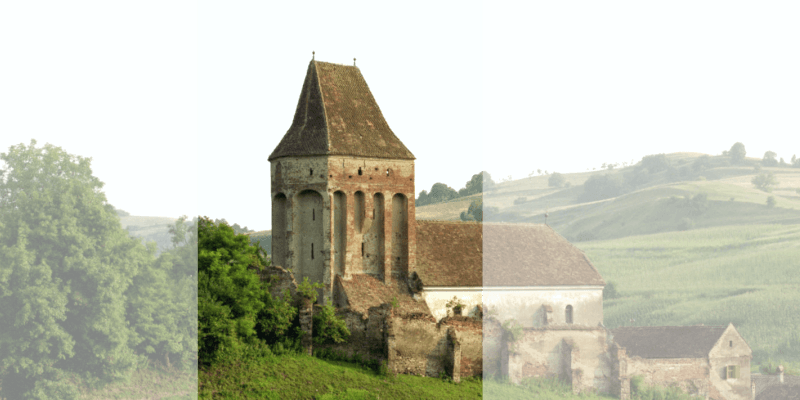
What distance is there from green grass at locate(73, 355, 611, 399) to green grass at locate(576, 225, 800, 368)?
54.6 m

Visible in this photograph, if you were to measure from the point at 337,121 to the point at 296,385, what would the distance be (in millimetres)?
20330

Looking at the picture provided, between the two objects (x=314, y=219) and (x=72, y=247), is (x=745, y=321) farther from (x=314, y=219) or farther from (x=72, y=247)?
(x=72, y=247)

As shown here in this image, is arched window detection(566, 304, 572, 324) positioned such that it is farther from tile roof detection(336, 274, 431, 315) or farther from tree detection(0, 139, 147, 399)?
tree detection(0, 139, 147, 399)

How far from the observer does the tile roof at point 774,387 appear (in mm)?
63750

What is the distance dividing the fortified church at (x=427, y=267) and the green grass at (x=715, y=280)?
129 feet

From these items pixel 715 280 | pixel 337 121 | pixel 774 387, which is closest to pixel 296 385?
pixel 337 121

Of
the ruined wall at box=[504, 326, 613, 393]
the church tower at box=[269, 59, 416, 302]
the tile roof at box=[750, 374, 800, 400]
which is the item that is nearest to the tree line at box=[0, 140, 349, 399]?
the church tower at box=[269, 59, 416, 302]

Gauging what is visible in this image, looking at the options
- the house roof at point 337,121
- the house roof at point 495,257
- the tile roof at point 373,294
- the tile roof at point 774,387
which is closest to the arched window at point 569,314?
the house roof at point 495,257

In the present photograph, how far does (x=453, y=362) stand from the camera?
154 feet

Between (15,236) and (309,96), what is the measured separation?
25.0m

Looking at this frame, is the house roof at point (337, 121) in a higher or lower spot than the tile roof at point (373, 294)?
higher

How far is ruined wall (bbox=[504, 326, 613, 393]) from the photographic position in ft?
161

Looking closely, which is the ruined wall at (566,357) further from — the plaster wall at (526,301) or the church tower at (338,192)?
the church tower at (338,192)

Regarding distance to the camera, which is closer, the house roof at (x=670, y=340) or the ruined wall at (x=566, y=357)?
the ruined wall at (x=566, y=357)
